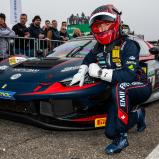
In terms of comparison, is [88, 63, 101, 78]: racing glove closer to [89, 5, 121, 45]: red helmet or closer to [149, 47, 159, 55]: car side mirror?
[89, 5, 121, 45]: red helmet

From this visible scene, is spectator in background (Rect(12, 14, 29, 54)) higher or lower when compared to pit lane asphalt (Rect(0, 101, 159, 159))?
higher

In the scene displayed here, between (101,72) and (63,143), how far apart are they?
2.82 ft

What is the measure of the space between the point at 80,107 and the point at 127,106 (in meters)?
0.65

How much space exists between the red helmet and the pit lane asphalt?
3.57ft

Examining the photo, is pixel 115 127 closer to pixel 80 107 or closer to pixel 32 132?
pixel 80 107

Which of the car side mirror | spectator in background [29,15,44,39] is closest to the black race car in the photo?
the car side mirror

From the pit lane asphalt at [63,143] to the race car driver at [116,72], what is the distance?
17 cm

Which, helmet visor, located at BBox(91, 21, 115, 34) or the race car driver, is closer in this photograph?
the race car driver

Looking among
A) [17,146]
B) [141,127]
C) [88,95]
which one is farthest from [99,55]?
[17,146]

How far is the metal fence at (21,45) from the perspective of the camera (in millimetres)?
7535

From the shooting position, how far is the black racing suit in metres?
3.26

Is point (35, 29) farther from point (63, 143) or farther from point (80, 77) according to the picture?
point (63, 143)

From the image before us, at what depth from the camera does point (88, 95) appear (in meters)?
3.72

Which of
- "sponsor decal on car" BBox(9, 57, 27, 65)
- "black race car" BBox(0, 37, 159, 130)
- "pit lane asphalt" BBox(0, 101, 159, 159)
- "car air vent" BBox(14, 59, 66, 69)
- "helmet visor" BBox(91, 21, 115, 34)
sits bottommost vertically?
"pit lane asphalt" BBox(0, 101, 159, 159)
